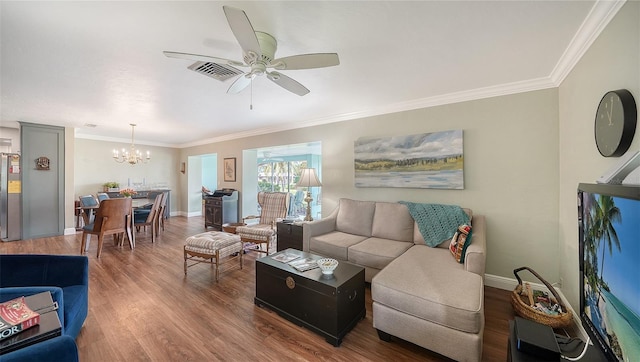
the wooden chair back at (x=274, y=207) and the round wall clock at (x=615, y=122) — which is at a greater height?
the round wall clock at (x=615, y=122)

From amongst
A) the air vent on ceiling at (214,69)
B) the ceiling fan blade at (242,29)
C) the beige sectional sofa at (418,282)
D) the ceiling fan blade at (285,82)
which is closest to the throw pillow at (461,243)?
the beige sectional sofa at (418,282)

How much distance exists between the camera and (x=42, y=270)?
6.09 feet

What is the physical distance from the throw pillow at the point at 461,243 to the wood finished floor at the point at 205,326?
584 mm

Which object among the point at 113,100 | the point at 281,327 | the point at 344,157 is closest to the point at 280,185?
the point at 344,157

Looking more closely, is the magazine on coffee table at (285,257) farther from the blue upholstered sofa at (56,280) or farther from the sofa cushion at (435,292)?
the blue upholstered sofa at (56,280)

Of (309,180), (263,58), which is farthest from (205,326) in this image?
(309,180)

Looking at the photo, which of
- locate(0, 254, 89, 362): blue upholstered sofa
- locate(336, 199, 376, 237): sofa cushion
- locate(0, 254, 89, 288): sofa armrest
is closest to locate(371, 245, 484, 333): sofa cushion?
locate(336, 199, 376, 237): sofa cushion

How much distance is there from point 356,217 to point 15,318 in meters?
3.03

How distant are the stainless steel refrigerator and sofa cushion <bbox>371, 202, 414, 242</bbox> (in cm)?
660

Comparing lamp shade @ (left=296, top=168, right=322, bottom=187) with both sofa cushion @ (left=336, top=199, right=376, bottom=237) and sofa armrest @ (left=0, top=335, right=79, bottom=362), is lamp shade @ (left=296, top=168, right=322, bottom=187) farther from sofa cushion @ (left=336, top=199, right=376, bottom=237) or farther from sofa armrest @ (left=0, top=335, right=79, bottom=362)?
sofa armrest @ (left=0, top=335, right=79, bottom=362)

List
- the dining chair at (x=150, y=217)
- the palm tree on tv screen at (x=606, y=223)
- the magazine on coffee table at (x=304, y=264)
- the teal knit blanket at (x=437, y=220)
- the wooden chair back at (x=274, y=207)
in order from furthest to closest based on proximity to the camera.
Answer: the dining chair at (x=150, y=217) < the wooden chair back at (x=274, y=207) < the teal knit blanket at (x=437, y=220) < the magazine on coffee table at (x=304, y=264) < the palm tree on tv screen at (x=606, y=223)

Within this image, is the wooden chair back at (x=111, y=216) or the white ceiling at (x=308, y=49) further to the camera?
the wooden chair back at (x=111, y=216)

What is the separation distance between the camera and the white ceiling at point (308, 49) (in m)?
1.55

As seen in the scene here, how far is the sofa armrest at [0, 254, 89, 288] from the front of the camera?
5.83 ft
